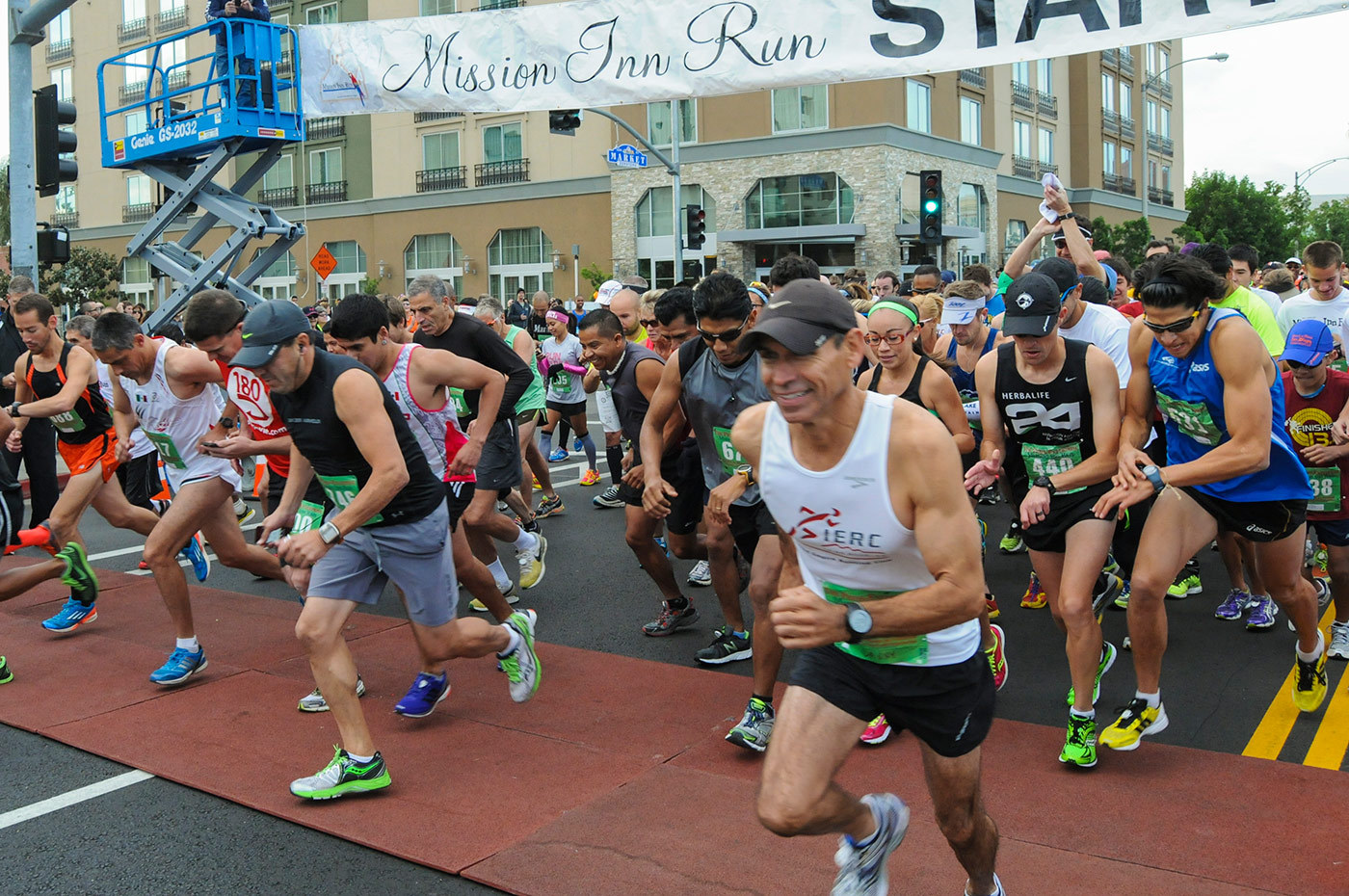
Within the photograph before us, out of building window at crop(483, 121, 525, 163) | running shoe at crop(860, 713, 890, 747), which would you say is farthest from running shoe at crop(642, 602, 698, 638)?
building window at crop(483, 121, 525, 163)

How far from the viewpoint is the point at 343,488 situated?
486 cm

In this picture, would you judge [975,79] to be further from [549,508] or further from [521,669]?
[521,669]

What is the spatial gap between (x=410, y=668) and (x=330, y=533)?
7.25 ft

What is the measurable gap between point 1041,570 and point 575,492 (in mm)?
7779

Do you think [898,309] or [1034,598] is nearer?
[898,309]

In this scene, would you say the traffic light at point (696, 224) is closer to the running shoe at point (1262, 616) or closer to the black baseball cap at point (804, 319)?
the running shoe at point (1262, 616)

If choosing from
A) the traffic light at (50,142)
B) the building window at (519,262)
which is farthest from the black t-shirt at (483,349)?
the building window at (519,262)

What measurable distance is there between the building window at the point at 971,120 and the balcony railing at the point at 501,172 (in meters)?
16.4

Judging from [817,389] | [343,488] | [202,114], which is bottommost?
[343,488]

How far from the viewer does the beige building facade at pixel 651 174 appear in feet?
128

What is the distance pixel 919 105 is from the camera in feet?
131

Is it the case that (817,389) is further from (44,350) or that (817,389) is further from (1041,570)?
(44,350)

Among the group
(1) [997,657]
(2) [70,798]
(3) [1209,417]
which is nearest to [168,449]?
(2) [70,798]

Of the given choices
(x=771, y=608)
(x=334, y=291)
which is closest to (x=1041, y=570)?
(x=771, y=608)
